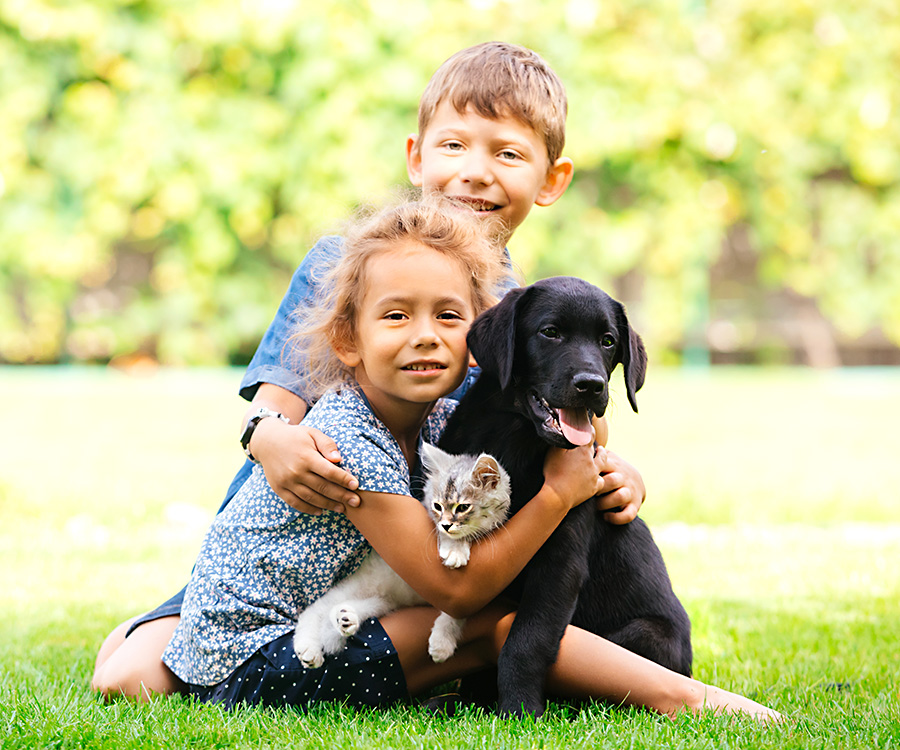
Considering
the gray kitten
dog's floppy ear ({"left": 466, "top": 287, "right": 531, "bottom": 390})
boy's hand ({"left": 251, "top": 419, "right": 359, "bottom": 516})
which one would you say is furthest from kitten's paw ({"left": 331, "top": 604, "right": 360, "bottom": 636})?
dog's floppy ear ({"left": 466, "top": 287, "right": 531, "bottom": 390})

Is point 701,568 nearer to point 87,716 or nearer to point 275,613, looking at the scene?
point 275,613

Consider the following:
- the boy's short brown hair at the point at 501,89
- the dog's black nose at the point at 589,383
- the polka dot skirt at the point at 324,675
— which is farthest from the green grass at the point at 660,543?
the boy's short brown hair at the point at 501,89

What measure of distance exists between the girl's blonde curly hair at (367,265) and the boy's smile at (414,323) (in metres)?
0.04

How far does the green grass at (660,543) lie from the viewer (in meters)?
2.46

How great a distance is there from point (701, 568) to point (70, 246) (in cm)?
1093

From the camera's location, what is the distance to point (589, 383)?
2.43 metres

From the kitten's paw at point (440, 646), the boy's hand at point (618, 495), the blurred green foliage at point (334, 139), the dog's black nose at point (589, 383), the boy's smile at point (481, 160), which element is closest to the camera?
the dog's black nose at point (589, 383)

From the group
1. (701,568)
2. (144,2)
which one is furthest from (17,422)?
(701,568)

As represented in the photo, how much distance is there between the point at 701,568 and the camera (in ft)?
16.5

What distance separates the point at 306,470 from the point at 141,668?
Result: 2.81 ft

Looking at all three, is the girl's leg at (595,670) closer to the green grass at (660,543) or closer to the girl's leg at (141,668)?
the green grass at (660,543)

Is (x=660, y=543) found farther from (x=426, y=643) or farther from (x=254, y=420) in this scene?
(x=254, y=420)

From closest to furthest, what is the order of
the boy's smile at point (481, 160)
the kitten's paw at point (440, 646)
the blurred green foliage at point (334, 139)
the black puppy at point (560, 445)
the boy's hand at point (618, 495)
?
the black puppy at point (560, 445) < the kitten's paw at point (440, 646) < the boy's hand at point (618, 495) < the boy's smile at point (481, 160) < the blurred green foliage at point (334, 139)

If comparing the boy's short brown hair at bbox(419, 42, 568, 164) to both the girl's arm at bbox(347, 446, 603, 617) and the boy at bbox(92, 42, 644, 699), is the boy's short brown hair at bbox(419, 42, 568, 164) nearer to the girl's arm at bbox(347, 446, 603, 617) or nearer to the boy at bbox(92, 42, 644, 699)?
the boy at bbox(92, 42, 644, 699)
